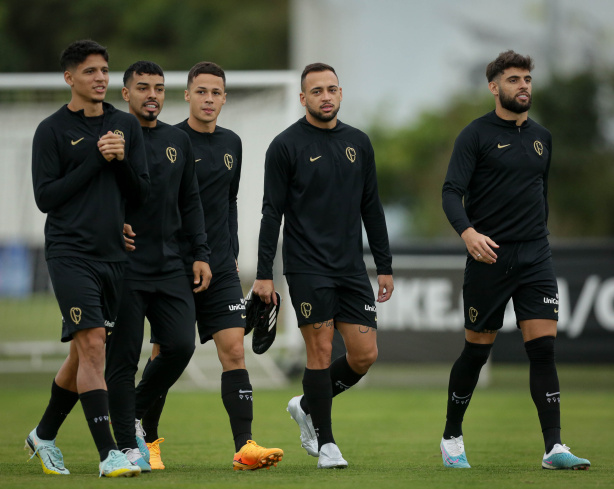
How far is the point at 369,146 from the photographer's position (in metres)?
7.89

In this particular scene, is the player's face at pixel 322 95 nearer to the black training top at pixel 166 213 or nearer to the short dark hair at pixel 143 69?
the black training top at pixel 166 213

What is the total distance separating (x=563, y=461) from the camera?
23.8 ft

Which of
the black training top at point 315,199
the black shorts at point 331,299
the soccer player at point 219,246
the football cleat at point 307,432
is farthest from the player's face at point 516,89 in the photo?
the football cleat at point 307,432

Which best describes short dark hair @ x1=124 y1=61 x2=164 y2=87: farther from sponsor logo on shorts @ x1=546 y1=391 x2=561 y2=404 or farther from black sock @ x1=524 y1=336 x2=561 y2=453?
sponsor logo on shorts @ x1=546 y1=391 x2=561 y2=404

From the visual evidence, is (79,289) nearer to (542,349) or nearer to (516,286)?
(516,286)

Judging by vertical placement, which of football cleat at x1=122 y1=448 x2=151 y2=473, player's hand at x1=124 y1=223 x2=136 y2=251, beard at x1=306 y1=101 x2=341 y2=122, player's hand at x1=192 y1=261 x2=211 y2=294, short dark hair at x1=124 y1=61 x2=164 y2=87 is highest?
short dark hair at x1=124 y1=61 x2=164 y2=87

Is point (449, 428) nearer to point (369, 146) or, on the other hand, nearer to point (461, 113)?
point (369, 146)

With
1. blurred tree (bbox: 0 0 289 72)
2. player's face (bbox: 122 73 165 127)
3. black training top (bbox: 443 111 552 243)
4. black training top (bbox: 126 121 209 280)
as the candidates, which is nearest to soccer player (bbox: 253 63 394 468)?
black training top (bbox: 126 121 209 280)

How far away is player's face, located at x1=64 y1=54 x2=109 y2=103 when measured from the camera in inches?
269

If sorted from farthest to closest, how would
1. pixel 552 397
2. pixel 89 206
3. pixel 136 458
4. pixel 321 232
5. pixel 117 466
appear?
pixel 321 232
pixel 552 397
pixel 136 458
pixel 89 206
pixel 117 466

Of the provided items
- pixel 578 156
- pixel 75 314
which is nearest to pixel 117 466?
pixel 75 314

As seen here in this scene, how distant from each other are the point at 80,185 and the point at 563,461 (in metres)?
3.51

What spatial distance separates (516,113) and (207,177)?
2170 millimetres

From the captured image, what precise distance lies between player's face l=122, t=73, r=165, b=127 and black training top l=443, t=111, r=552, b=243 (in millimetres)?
2031
